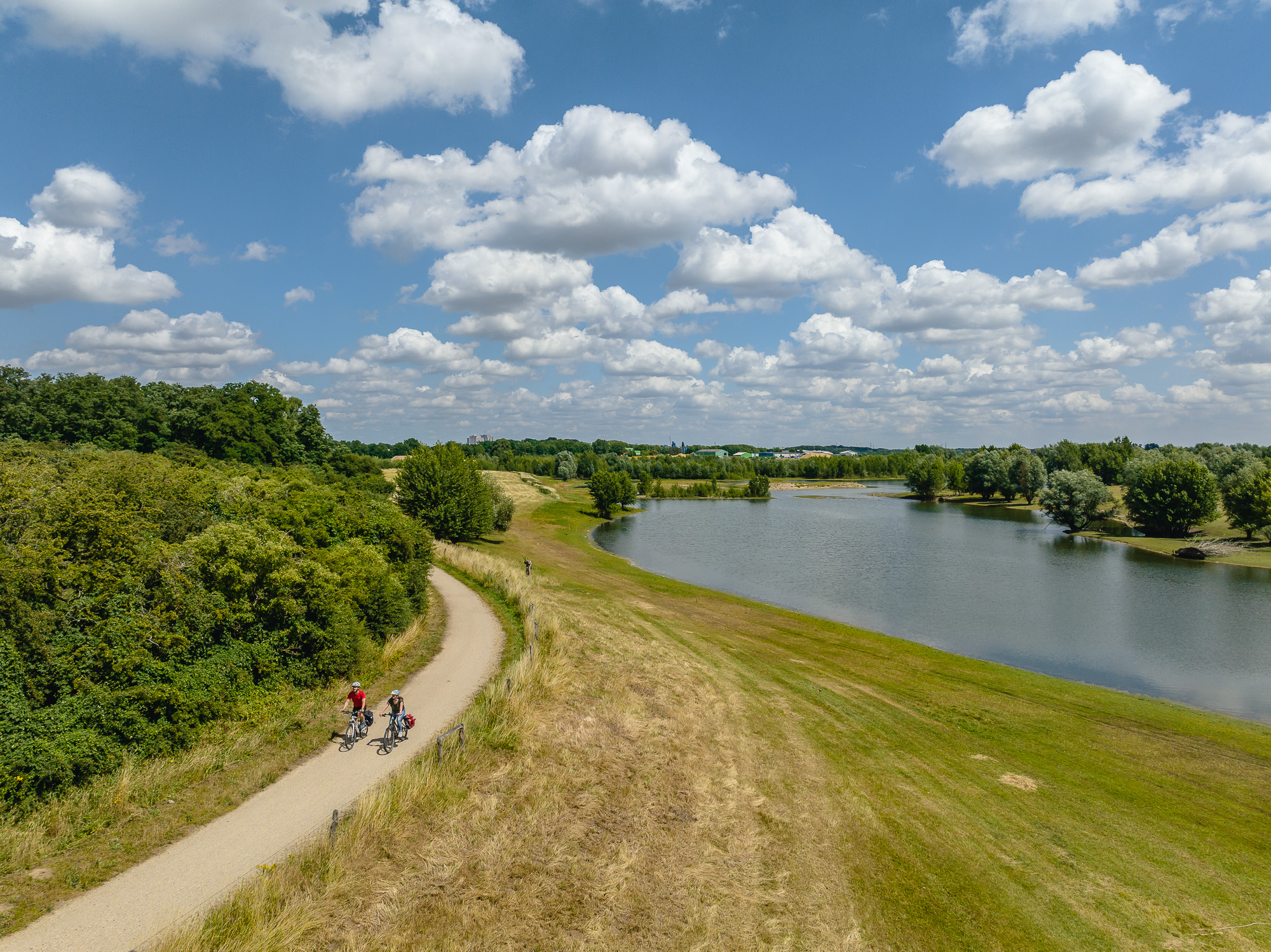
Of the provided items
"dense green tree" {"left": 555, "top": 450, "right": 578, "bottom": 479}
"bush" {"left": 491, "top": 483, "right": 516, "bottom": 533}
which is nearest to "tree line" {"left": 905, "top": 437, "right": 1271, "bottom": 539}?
"bush" {"left": 491, "top": 483, "right": 516, "bottom": 533}

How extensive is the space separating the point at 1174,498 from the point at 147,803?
99123 mm

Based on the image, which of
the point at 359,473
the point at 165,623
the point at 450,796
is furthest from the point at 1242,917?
the point at 359,473

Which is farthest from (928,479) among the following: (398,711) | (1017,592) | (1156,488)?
(398,711)

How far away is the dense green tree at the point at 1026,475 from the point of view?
12225cm

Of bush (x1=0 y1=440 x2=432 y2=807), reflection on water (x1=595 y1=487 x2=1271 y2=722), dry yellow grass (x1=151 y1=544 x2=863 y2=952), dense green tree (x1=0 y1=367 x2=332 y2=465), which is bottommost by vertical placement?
reflection on water (x1=595 y1=487 x2=1271 y2=722)

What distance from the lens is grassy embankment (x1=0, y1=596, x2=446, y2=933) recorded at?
1034cm

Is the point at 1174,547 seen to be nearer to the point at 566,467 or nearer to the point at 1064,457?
the point at 1064,457

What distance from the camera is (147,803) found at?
1261 cm

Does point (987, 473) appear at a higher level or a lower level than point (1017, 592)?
higher

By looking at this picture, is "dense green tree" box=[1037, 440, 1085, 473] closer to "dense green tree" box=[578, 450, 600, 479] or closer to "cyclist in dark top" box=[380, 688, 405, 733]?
"dense green tree" box=[578, 450, 600, 479]

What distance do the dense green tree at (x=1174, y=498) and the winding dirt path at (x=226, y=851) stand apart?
91326 mm

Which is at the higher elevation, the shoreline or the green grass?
the shoreline

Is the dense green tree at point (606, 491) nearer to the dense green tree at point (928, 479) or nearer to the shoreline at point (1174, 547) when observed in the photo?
the shoreline at point (1174, 547)

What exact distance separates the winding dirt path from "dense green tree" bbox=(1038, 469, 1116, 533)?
93.2 m
